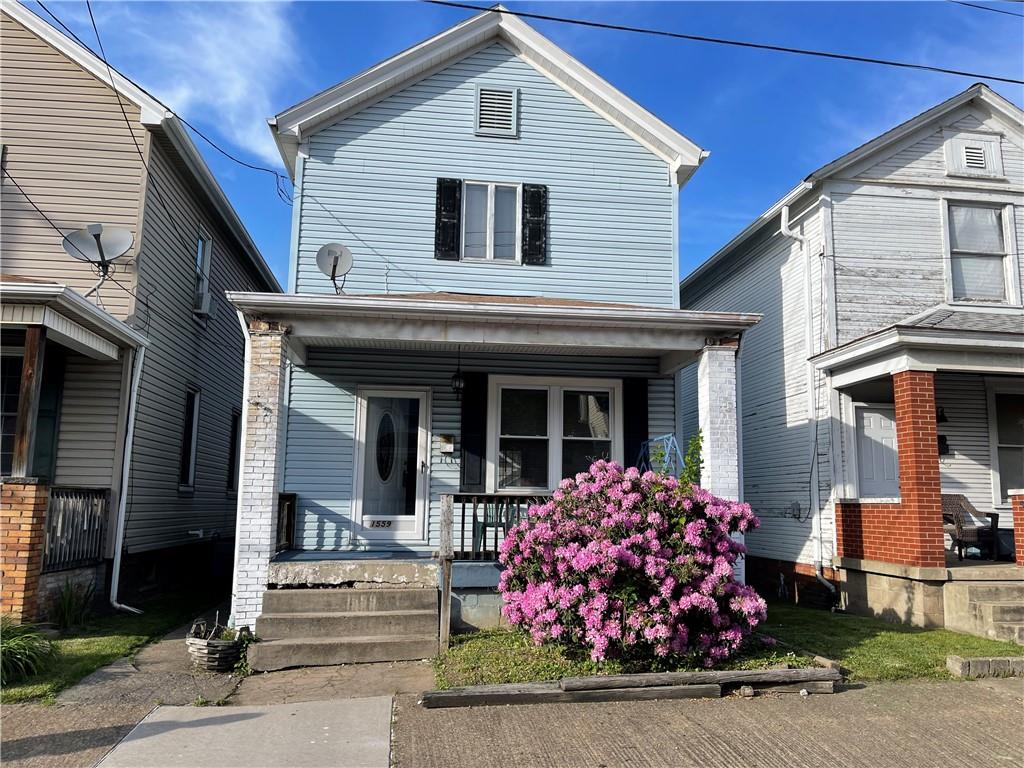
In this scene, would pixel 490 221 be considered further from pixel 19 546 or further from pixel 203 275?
pixel 19 546

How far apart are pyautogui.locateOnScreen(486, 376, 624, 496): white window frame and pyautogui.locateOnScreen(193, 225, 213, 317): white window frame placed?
5.83 m

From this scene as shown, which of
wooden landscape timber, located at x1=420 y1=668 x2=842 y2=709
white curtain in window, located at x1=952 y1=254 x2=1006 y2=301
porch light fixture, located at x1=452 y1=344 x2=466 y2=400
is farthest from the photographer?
white curtain in window, located at x1=952 y1=254 x2=1006 y2=301

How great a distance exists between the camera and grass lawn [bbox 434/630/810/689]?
612 cm

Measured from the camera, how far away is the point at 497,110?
Result: 10.8 m

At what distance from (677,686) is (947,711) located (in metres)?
1.93

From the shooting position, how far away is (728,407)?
8.45m

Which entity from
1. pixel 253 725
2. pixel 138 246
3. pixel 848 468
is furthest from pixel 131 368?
pixel 848 468

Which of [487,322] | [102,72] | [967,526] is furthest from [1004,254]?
[102,72]

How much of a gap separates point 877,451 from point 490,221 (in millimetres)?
6474

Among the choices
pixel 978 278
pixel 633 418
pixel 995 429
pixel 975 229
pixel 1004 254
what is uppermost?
pixel 975 229

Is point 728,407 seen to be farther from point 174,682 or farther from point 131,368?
point 131,368

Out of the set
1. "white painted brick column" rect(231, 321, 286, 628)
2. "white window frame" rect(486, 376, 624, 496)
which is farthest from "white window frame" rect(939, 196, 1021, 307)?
"white painted brick column" rect(231, 321, 286, 628)

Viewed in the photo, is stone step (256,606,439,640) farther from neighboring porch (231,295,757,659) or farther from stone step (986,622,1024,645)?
stone step (986,622,1024,645)

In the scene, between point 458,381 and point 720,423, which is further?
point 458,381
